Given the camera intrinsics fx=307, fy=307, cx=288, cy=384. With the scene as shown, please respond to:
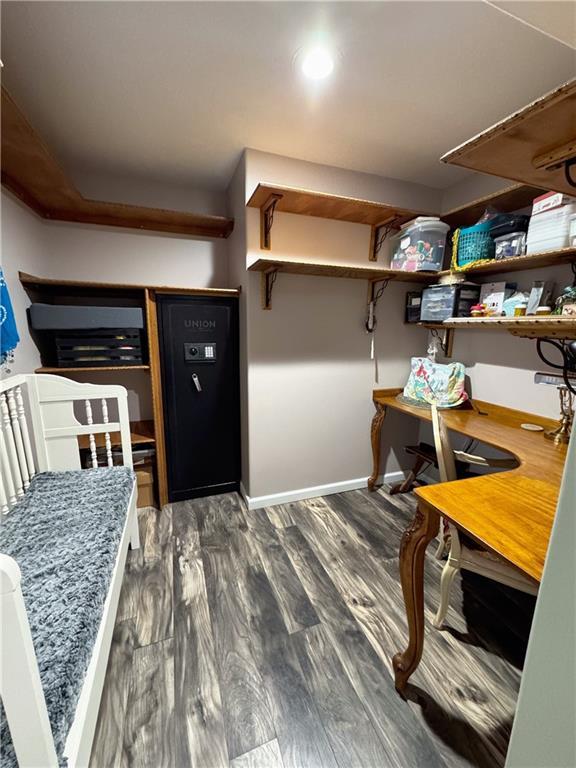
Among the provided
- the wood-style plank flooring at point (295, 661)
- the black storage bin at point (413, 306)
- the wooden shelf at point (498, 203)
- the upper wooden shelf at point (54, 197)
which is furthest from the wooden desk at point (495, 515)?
the upper wooden shelf at point (54, 197)

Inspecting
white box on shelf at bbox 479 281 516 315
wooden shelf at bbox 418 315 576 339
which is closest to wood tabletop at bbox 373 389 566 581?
wooden shelf at bbox 418 315 576 339

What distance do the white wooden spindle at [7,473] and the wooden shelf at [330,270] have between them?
152 centimetres

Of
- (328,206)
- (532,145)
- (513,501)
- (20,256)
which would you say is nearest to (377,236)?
(328,206)

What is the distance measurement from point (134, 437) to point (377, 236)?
7.54ft

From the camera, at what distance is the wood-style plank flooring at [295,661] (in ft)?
3.27

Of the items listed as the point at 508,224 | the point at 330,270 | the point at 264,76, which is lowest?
the point at 330,270

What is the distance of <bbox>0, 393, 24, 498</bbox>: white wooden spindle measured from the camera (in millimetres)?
1375

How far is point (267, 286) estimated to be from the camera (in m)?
2.01

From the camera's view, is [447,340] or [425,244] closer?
[425,244]

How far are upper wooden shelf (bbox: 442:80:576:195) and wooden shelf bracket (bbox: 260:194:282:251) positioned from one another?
4.15 feet

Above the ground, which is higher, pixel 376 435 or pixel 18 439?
pixel 18 439

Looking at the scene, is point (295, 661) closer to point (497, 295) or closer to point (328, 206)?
point (497, 295)

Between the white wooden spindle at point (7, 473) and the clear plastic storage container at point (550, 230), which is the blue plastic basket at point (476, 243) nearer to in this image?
the clear plastic storage container at point (550, 230)

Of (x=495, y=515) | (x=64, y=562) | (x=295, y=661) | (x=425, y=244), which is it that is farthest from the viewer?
(x=425, y=244)
